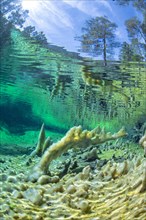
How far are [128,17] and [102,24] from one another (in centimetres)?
31

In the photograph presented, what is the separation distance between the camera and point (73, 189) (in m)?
2.83

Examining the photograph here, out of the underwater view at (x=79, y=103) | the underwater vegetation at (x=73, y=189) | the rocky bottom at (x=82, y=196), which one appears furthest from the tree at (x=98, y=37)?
the rocky bottom at (x=82, y=196)

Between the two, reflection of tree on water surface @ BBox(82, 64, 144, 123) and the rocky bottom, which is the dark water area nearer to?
reflection of tree on water surface @ BBox(82, 64, 144, 123)

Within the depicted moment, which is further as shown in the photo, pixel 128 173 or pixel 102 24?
pixel 102 24

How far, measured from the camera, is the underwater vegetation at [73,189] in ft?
8.54

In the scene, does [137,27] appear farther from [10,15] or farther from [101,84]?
[101,84]

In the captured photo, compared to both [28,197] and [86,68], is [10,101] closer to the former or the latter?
[86,68]

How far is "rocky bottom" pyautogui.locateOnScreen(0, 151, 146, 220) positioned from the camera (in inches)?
101

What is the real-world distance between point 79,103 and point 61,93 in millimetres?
483

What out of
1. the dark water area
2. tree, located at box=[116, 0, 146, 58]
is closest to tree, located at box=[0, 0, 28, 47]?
the dark water area

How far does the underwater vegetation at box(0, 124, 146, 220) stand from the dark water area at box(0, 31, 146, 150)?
173 centimetres

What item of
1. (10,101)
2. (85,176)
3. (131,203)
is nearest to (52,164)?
(85,176)

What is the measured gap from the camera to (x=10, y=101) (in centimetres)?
869

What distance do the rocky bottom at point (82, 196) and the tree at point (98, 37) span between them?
161 cm
